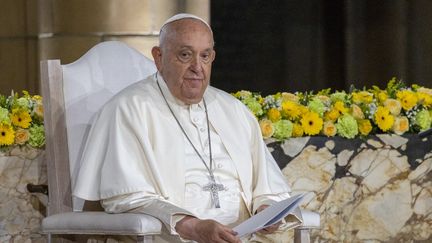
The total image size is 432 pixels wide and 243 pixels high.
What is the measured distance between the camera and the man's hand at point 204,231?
154 inches

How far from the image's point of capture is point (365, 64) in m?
9.25

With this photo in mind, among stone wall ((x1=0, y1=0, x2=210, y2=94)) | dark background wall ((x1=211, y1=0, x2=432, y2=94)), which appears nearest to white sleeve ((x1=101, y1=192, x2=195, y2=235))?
stone wall ((x1=0, y1=0, x2=210, y2=94))

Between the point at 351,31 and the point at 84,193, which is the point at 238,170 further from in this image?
the point at 351,31

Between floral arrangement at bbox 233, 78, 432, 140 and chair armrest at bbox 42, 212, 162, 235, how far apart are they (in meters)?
1.32

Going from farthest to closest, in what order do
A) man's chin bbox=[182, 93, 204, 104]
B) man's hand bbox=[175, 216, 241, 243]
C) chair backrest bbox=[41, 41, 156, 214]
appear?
chair backrest bbox=[41, 41, 156, 214] < man's chin bbox=[182, 93, 204, 104] < man's hand bbox=[175, 216, 241, 243]

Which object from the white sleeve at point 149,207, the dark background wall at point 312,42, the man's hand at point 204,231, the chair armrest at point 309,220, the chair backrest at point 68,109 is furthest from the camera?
the dark background wall at point 312,42

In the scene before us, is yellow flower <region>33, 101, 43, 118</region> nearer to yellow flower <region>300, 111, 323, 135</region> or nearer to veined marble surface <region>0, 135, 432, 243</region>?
veined marble surface <region>0, 135, 432, 243</region>

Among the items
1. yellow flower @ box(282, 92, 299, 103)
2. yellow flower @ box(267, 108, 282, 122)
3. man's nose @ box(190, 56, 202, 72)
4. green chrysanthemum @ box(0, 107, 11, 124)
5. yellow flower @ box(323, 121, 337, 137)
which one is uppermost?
man's nose @ box(190, 56, 202, 72)

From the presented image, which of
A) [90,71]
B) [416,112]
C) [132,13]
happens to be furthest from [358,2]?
[90,71]

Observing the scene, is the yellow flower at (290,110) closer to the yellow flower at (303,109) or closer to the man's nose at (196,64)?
the yellow flower at (303,109)

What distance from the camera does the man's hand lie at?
12.9 ft

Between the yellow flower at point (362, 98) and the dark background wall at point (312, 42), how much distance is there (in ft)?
11.8

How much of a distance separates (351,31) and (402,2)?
452 mm

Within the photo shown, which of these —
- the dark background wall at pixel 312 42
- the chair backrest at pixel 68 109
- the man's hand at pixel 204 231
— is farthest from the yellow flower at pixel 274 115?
the dark background wall at pixel 312 42
